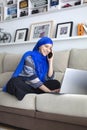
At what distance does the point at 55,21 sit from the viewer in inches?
137

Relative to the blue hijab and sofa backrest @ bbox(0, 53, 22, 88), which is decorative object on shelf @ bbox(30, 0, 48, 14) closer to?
sofa backrest @ bbox(0, 53, 22, 88)

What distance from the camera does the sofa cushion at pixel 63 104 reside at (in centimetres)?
183

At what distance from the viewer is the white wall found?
10.5ft

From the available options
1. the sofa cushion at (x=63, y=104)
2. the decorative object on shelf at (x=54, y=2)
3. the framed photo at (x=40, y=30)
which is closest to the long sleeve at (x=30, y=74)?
the sofa cushion at (x=63, y=104)

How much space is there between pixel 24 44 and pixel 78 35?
96 cm

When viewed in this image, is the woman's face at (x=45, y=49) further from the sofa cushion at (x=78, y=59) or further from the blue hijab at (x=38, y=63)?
the sofa cushion at (x=78, y=59)

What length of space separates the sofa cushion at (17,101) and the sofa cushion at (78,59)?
727 millimetres

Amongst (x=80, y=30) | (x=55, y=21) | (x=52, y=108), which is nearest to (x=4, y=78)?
(x=55, y=21)

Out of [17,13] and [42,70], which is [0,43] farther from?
[42,70]

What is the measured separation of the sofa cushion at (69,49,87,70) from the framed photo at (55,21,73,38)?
507mm

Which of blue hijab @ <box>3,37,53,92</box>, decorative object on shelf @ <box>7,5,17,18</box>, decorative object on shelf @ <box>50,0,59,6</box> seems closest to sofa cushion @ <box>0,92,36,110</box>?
blue hijab @ <box>3,37,53,92</box>

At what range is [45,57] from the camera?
8.55 ft

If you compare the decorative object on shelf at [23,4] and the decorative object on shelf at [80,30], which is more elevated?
the decorative object on shelf at [23,4]

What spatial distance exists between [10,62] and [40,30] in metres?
0.66
